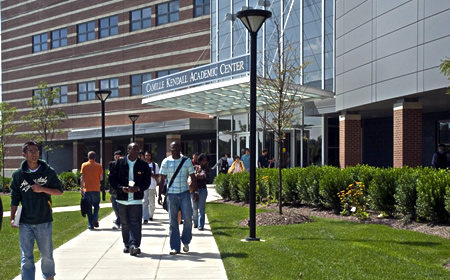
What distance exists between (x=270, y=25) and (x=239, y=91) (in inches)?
166

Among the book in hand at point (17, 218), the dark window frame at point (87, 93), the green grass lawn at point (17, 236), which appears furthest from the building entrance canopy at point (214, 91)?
the book in hand at point (17, 218)

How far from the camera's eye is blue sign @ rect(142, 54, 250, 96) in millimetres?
23844

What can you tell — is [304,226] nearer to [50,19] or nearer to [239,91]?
[239,91]

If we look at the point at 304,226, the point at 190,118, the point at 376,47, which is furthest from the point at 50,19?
the point at 304,226

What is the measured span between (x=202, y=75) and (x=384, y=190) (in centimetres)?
1438

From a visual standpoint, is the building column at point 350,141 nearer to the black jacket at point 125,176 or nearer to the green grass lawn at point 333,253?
the green grass lawn at point 333,253

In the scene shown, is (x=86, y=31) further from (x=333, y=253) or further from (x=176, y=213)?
(x=333, y=253)

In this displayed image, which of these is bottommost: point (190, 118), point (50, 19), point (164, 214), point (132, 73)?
point (164, 214)

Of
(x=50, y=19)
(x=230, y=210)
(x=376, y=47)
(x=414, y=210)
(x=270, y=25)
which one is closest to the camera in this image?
(x=414, y=210)

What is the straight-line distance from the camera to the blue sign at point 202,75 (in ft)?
78.2

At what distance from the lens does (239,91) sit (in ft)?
87.0

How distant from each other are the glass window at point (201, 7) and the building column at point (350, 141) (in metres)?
15.5

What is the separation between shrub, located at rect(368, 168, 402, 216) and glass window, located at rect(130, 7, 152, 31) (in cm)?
2936

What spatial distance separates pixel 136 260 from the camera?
9.70 meters
